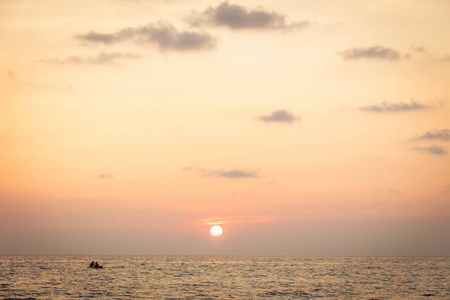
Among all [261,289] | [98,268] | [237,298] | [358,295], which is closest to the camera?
[237,298]

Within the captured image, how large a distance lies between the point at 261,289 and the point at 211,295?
47.6 feet

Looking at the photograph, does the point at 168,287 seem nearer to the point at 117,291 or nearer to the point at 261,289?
the point at 117,291

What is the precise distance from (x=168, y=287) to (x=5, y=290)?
30.9 meters

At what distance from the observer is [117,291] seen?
9131 centimetres

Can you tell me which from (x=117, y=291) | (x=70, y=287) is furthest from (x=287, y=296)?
(x=70, y=287)

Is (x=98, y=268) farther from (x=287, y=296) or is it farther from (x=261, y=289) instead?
(x=287, y=296)

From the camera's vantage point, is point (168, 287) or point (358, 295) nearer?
point (358, 295)

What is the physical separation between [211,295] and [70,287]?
30963mm

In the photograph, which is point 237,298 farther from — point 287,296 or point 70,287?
point 70,287

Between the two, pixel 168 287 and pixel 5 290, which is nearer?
pixel 5 290

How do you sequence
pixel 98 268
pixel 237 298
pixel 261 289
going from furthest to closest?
pixel 98 268 → pixel 261 289 → pixel 237 298

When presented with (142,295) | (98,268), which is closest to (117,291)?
(142,295)

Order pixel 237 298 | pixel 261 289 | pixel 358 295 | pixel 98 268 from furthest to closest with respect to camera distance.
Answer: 1. pixel 98 268
2. pixel 261 289
3. pixel 358 295
4. pixel 237 298

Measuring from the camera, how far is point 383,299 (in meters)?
82.9
